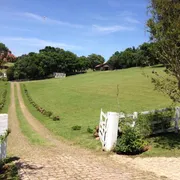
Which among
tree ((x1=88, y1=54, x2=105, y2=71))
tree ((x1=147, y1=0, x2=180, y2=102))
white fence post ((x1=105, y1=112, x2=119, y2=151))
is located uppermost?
tree ((x1=88, y1=54, x2=105, y2=71))

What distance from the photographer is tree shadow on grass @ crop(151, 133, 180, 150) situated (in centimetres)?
1033

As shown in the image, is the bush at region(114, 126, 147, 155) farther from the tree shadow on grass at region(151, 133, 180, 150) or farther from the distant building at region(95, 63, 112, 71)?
the distant building at region(95, 63, 112, 71)

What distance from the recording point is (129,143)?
9.81 meters

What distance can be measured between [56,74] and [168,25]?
86.4 metres

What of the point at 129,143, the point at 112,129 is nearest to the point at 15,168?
the point at 112,129

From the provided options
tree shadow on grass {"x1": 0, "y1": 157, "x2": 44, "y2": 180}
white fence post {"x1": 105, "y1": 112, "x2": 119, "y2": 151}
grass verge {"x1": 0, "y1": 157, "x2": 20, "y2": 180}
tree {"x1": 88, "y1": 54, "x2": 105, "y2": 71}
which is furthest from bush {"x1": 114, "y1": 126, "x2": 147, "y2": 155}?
tree {"x1": 88, "y1": 54, "x2": 105, "y2": 71}

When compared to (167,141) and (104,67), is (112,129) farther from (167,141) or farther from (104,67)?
(104,67)

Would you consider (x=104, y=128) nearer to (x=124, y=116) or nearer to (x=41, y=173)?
(x=124, y=116)

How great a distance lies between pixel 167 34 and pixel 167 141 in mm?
4622

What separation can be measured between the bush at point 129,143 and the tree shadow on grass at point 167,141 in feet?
3.03

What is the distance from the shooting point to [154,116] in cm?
1180

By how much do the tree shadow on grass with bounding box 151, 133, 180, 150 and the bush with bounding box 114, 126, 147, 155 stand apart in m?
0.92

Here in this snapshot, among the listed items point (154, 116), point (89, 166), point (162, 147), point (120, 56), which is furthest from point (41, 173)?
point (120, 56)

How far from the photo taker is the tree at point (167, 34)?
10312 millimetres
